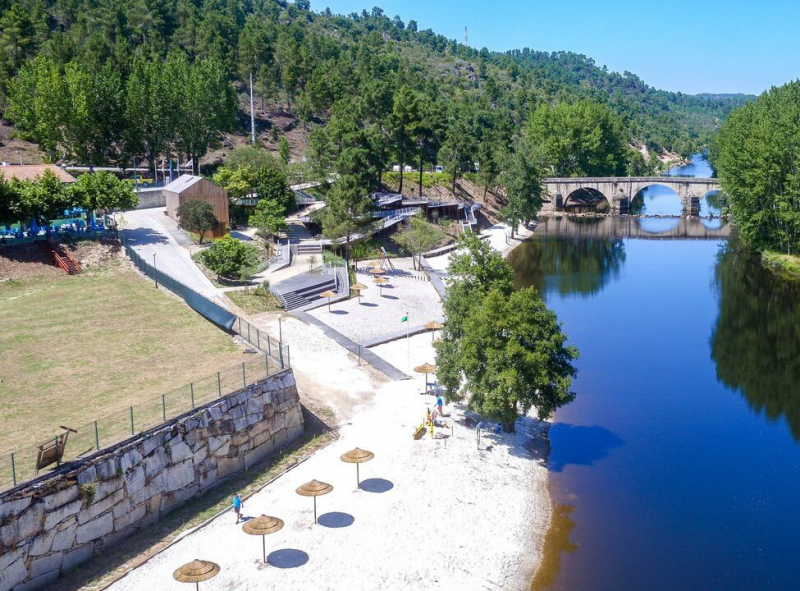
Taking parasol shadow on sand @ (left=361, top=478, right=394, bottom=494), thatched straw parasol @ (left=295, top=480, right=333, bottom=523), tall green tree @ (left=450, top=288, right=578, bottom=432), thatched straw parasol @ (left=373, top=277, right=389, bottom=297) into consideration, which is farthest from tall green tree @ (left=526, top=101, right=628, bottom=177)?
thatched straw parasol @ (left=295, top=480, right=333, bottom=523)

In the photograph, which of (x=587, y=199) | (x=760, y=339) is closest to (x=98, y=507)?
(x=760, y=339)

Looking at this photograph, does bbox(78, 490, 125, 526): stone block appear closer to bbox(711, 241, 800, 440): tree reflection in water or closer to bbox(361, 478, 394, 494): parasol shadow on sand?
bbox(361, 478, 394, 494): parasol shadow on sand

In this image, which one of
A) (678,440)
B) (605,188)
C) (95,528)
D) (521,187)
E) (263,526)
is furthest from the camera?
(605,188)

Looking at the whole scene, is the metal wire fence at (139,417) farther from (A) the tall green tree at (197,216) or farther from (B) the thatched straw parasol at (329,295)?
(A) the tall green tree at (197,216)

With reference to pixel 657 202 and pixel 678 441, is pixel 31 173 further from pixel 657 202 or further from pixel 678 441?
pixel 657 202

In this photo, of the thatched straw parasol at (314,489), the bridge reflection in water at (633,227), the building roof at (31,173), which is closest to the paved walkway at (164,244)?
the building roof at (31,173)

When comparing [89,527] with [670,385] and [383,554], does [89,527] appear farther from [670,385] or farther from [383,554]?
[670,385]

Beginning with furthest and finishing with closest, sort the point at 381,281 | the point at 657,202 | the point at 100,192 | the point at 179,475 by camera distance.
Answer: the point at 657,202 → the point at 381,281 → the point at 100,192 → the point at 179,475

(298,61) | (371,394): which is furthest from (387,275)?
(298,61)
